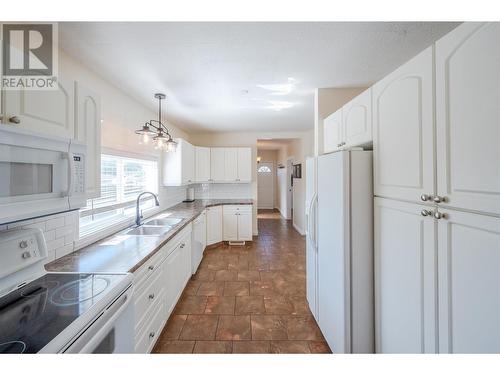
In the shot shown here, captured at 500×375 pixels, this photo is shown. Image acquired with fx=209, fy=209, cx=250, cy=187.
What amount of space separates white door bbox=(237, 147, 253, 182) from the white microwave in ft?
11.8

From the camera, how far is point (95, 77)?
6.61ft

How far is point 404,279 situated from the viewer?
120 cm

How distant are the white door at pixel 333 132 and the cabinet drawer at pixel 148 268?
6.10ft

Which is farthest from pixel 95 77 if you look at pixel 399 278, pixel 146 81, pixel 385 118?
pixel 399 278

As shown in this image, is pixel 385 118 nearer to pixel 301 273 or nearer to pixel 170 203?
pixel 301 273

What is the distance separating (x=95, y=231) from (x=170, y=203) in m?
1.97

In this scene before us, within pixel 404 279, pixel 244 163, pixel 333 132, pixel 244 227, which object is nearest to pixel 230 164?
pixel 244 163

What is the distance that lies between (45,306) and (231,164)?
3951 millimetres

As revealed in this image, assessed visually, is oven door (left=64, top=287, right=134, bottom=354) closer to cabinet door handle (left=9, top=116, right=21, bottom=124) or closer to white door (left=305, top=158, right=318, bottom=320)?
cabinet door handle (left=9, top=116, right=21, bottom=124)

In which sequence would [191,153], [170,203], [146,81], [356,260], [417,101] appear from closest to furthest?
[417,101], [356,260], [146,81], [170,203], [191,153]

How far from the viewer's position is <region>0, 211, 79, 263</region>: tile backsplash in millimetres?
1463

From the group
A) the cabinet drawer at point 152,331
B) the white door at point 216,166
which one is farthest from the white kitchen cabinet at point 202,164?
the cabinet drawer at point 152,331

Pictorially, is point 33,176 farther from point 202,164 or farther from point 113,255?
point 202,164

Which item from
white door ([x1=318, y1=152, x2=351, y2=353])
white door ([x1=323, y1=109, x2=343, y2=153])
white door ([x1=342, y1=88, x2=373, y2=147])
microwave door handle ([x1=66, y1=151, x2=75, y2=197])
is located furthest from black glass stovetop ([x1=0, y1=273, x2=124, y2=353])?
white door ([x1=323, y1=109, x2=343, y2=153])
